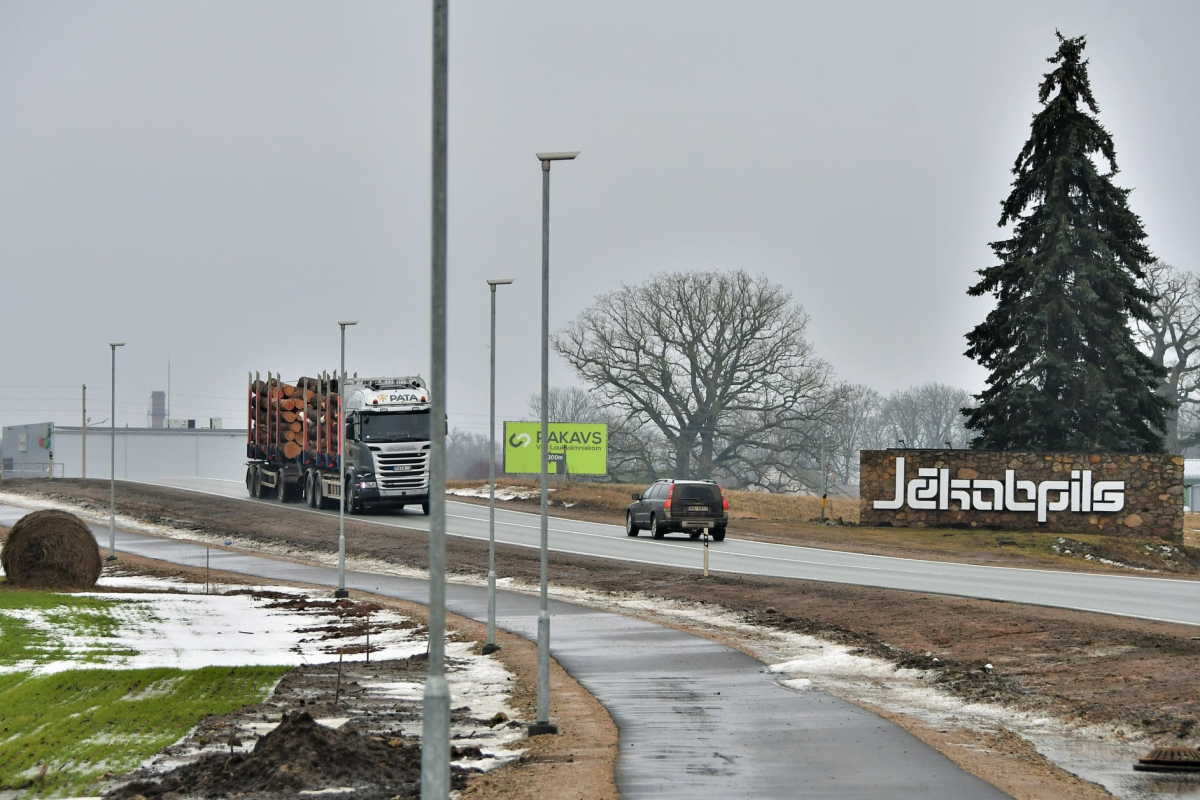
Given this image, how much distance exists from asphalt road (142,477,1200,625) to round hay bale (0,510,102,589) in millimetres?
13924

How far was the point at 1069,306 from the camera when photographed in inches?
1864

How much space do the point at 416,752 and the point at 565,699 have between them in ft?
12.2

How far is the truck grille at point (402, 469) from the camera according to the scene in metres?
46.4

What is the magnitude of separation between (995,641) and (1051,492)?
26370mm

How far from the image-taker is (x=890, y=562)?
36.3 metres

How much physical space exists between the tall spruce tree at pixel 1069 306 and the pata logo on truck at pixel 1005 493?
8.72 feet

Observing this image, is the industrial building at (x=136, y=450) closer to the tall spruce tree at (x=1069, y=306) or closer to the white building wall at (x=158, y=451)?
the white building wall at (x=158, y=451)

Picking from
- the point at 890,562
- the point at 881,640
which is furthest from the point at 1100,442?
the point at 881,640

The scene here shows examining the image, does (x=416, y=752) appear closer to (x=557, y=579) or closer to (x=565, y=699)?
(x=565, y=699)

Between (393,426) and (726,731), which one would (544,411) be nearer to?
(726,731)

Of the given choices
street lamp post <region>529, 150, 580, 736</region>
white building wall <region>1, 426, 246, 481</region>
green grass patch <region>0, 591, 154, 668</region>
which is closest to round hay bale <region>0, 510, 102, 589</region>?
green grass patch <region>0, 591, 154, 668</region>

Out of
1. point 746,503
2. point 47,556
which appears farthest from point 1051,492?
point 47,556

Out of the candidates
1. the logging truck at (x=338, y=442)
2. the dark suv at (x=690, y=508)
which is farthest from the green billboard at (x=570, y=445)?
the dark suv at (x=690, y=508)

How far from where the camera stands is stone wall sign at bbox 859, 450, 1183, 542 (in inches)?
1746
